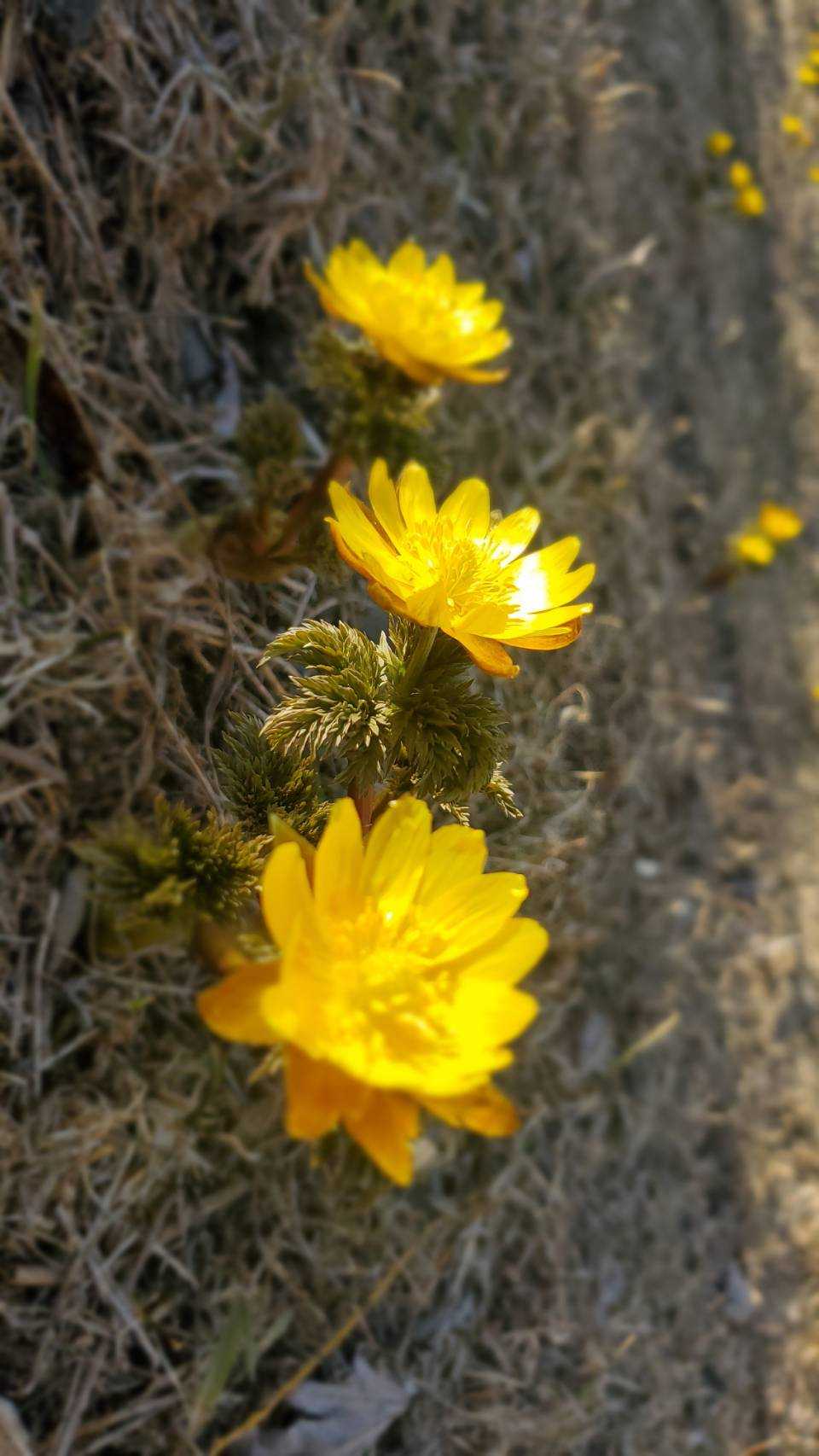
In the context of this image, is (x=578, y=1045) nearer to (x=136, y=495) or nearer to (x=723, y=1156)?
(x=723, y=1156)

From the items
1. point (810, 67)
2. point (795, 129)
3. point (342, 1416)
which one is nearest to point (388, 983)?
point (342, 1416)

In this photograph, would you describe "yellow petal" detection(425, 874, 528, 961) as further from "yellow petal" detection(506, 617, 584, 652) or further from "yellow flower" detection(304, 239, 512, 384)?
"yellow flower" detection(304, 239, 512, 384)

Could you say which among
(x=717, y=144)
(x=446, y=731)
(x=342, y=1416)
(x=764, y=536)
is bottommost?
(x=342, y=1416)

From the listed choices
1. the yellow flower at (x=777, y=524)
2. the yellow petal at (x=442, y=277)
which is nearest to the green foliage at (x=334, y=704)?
the yellow petal at (x=442, y=277)

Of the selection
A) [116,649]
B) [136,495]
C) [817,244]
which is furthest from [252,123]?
[817,244]

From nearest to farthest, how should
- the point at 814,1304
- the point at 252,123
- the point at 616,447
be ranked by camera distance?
1. the point at 252,123
2. the point at 814,1304
3. the point at 616,447

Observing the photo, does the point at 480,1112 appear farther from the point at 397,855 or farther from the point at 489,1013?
the point at 397,855

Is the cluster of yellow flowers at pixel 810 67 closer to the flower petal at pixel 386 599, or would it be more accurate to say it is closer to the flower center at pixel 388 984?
the flower petal at pixel 386 599
